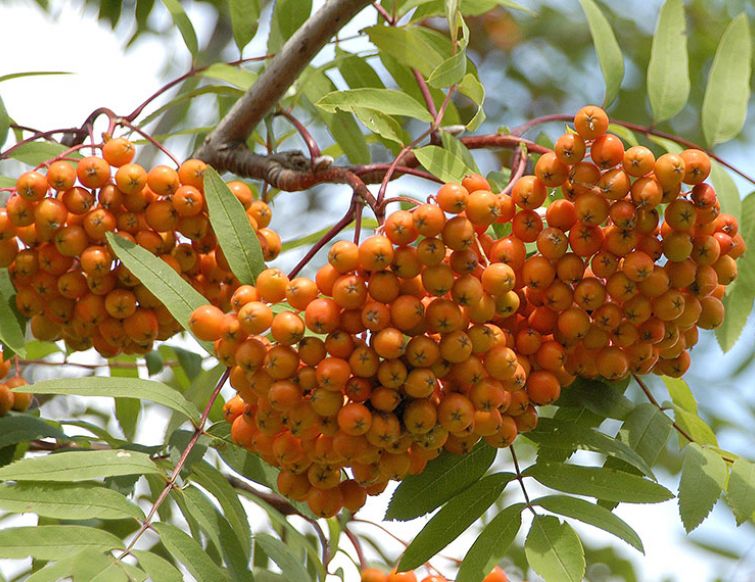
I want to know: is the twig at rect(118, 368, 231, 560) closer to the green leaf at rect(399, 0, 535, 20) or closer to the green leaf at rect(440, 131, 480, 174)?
the green leaf at rect(440, 131, 480, 174)

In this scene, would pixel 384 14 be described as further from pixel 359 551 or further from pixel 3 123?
pixel 359 551

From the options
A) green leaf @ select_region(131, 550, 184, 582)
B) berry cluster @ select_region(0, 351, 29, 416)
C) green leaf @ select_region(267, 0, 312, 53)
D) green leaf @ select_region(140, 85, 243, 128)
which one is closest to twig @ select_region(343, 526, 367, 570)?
berry cluster @ select_region(0, 351, 29, 416)

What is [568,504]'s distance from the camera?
1928 mm

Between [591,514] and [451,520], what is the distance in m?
0.27

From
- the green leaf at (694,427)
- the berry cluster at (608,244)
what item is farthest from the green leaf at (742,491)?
the berry cluster at (608,244)

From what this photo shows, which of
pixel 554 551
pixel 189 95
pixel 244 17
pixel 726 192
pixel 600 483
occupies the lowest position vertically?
pixel 554 551

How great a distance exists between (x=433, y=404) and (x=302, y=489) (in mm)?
302

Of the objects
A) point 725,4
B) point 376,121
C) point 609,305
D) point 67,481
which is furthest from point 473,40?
point 67,481

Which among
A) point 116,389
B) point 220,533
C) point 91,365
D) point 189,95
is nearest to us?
point 116,389

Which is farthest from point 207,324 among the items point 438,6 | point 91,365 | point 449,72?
point 91,365

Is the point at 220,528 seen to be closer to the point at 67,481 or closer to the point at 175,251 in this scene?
the point at 67,481

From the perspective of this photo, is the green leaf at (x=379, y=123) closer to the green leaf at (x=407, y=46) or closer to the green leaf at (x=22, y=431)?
the green leaf at (x=407, y=46)

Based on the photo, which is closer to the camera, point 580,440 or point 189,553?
point 189,553

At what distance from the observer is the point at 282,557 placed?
229 centimetres
